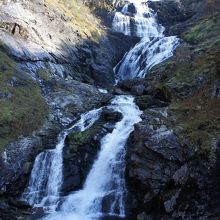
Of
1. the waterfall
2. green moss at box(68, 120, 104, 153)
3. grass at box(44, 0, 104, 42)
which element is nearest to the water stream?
green moss at box(68, 120, 104, 153)

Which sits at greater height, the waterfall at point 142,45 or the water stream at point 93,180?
the waterfall at point 142,45

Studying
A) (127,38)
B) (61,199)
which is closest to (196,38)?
(127,38)

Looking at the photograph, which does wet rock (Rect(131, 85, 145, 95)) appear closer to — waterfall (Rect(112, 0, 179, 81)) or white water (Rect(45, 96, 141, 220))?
white water (Rect(45, 96, 141, 220))

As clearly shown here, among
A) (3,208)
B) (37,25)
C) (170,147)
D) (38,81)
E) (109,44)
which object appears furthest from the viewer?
(109,44)

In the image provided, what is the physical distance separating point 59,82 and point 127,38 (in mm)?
23252

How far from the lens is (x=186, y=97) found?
26.4 metres

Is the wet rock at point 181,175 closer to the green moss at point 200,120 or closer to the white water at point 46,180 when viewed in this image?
the green moss at point 200,120

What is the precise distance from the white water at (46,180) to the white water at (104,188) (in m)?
1.09

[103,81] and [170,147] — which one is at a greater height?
[103,81]

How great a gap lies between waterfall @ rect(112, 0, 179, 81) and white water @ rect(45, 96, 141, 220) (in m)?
17.1

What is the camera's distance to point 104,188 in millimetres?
22672

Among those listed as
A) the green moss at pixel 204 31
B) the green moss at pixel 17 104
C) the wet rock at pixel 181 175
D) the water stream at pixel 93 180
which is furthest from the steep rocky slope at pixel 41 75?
the green moss at pixel 204 31

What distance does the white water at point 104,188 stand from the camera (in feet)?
70.6

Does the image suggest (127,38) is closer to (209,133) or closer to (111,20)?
(111,20)
